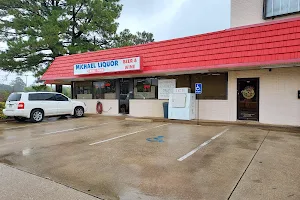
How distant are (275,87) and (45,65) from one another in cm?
1972

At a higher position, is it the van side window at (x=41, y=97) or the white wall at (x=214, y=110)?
the van side window at (x=41, y=97)

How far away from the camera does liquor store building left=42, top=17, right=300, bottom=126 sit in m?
8.69

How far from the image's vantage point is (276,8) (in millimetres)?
10070

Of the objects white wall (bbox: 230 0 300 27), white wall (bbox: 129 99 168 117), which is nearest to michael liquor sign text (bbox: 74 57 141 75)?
white wall (bbox: 129 99 168 117)

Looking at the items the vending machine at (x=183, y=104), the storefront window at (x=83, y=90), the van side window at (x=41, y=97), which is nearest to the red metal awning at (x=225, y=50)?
the vending machine at (x=183, y=104)

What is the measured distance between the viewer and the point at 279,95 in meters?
9.18

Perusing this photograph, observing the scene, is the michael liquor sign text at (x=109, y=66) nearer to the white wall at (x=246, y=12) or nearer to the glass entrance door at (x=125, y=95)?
the glass entrance door at (x=125, y=95)

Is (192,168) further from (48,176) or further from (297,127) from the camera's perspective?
(297,127)

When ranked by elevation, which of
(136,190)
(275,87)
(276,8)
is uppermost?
(276,8)

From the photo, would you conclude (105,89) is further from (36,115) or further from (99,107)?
(36,115)

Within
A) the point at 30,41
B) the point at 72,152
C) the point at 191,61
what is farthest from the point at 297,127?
the point at 30,41

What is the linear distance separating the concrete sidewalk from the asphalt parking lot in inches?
4.6

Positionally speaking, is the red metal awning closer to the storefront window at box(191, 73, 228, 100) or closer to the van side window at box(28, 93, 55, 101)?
the storefront window at box(191, 73, 228, 100)

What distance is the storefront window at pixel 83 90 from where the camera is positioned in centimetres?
1571
